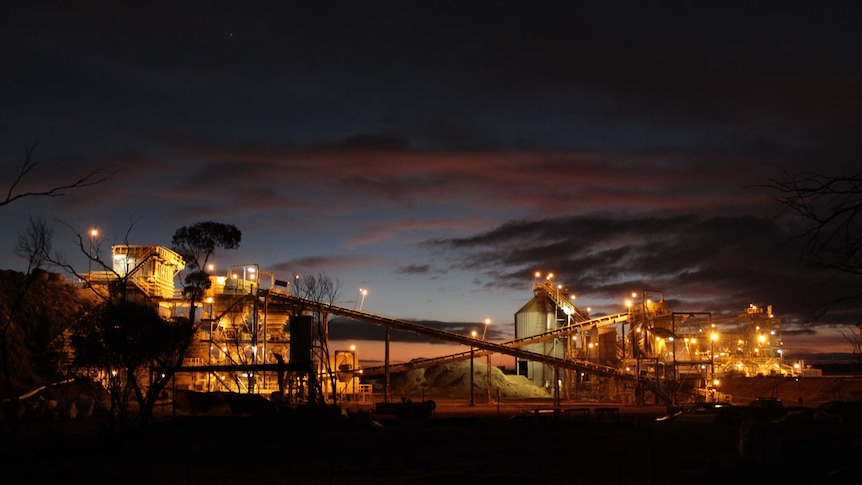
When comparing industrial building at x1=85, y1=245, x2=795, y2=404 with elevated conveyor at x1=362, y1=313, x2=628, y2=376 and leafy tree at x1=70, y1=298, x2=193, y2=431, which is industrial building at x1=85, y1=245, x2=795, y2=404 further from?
leafy tree at x1=70, y1=298, x2=193, y2=431

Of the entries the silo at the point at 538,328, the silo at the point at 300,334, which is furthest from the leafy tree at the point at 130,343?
the silo at the point at 538,328

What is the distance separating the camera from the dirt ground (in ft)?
65.3

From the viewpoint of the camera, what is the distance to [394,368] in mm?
69250

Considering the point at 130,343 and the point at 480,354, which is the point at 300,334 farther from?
the point at 480,354

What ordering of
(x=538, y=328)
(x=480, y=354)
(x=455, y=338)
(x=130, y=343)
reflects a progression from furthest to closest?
(x=538, y=328) → (x=480, y=354) → (x=455, y=338) → (x=130, y=343)

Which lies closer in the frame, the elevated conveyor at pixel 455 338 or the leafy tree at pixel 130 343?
the leafy tree at pixel 130 343

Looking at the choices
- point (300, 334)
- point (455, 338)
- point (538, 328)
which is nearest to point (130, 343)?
point (300, 334)

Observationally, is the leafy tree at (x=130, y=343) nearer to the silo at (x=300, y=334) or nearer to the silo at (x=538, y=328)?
the silo at (x=300, y=334)

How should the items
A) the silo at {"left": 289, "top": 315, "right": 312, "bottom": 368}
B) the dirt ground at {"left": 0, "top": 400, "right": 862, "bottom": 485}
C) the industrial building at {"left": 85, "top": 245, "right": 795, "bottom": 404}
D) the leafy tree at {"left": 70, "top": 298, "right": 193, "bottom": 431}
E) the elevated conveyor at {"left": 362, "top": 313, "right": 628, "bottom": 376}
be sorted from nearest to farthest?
the dirt ground at {"left": 0, "top": 400, "right": 862, "bottom": 485} < the leafy tree at {"left": 70, "top": 298, "right": 193, "bottom": 431} < the silo at {"left": 289, "top": 315, "right": 312, "bottom": 368} < the industrial building at {"left": 85, "top": 245, "right": 795, "bottom": 404} < the elevated conveyor at {"left": 362, "top": 313, "right": 628, "bottom": 376}

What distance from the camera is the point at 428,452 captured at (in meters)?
26.7

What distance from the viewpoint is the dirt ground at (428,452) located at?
19.9 m

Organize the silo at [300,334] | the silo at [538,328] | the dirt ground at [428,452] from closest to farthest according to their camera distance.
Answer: the dirt ground at [428,452], the silo at [300,334], the silo at [538,328]

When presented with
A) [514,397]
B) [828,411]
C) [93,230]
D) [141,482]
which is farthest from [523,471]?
[514,397]

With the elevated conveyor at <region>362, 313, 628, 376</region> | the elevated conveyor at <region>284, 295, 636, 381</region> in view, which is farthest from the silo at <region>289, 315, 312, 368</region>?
the elevated conveyor at <region>362, 313, 628, 376</region>
